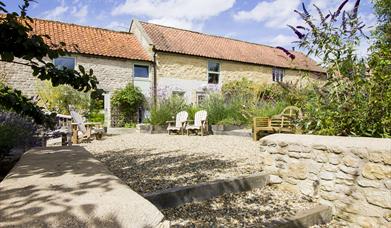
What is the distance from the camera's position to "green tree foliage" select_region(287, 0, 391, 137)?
3.77 meters

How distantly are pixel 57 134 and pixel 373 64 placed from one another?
6.60 metres

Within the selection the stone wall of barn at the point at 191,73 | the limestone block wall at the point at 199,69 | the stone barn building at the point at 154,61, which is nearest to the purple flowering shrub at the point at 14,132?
the stone barn building at the point at 154,61

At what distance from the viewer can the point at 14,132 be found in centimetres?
481

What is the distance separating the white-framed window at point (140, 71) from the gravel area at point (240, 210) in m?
14.1

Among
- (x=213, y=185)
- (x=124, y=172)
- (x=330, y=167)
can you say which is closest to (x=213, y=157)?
(x=124, y=172)

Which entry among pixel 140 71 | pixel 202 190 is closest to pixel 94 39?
pixel 140 71

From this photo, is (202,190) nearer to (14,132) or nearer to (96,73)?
(14,132)

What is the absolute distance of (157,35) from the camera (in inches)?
717

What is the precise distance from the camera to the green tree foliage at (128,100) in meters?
16.0

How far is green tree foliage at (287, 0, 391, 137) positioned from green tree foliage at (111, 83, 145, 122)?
12.7 metres

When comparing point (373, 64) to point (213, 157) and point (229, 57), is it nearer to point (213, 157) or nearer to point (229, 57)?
point (213, 157)

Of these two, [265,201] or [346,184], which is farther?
[265,201]

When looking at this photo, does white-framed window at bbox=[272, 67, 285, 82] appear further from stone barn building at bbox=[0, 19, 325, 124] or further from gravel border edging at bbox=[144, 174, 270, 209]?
gravel border edging at bbox=[144, 174, 270, 209]

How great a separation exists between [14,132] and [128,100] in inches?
442
